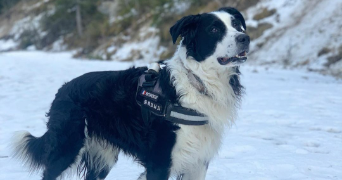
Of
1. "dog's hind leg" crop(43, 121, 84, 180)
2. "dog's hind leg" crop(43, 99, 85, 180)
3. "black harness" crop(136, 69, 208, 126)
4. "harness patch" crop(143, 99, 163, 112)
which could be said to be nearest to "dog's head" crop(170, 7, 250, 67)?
"black harness" crop(136, 69, 208, 126)

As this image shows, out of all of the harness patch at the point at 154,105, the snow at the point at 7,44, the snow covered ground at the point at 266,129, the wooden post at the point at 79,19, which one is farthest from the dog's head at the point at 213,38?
the snow at the point at 7,44

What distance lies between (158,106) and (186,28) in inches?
27.6

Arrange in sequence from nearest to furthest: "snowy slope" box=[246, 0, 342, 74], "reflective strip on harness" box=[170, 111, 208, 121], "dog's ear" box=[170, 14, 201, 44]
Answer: "reflective strip on harness" box=[170, 111, 208, 121], "dog's ear" box=[170, 14, 201, 44], "snowy slope" box=[246, 0, 342, 74]

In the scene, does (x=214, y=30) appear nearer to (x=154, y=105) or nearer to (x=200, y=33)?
(x=200, y=33)

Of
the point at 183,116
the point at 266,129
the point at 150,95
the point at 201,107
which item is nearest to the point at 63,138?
the point at 150,95

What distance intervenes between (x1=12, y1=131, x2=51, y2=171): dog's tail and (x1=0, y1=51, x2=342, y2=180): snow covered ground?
47cm

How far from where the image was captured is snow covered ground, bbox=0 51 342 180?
389 cm

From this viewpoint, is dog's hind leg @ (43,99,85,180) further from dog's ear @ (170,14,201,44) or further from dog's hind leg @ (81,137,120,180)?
dog's ear @ (170,14,201,44)

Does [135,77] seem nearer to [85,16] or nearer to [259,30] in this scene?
[259,30]

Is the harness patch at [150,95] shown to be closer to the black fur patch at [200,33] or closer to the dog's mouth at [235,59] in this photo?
the black fur patch at [200,33]

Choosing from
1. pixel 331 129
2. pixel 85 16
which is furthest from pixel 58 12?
pixel 331 129

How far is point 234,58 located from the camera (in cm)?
288

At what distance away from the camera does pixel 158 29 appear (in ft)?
78.2

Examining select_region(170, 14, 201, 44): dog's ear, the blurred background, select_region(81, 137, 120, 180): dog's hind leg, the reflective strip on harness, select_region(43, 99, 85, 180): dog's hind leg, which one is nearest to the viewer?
the reflective strip on harness
